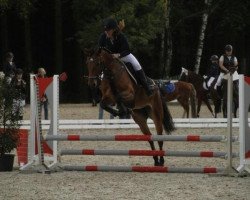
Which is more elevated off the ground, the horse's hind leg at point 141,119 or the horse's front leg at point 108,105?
the horse's front leg at point 108,105

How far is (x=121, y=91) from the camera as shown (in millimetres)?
11922

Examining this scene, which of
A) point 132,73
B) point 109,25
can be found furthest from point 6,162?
point 109,25

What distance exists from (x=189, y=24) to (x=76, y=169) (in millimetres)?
36848

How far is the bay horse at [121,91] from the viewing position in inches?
459

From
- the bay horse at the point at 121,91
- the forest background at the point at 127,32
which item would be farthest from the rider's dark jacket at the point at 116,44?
the forest background at the point at 127,32

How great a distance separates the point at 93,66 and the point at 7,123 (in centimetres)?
149

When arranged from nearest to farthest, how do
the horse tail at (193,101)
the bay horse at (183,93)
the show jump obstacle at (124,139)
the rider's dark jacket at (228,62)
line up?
the show jump obstacle at (124,139), the rider's dark jacket at (228,62), the horse tail at (193,101), the bay horse at (183,93)

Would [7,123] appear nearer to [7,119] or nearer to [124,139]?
[7,119]

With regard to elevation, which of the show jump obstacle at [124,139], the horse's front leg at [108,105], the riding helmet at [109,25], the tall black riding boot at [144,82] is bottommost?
the show jump obstacle at [124,139]

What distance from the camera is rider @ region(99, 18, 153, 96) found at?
1186 centimetres

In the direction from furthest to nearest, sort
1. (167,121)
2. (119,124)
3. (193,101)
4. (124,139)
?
1. (193,101)
2. (119,124)
3. (167,121)
4. (124,139)

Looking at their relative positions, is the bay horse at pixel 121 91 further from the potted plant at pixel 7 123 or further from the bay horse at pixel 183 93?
the bay horse at pixel 183 93

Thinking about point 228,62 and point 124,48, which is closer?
point 124,48

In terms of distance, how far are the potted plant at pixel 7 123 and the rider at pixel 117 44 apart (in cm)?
156
